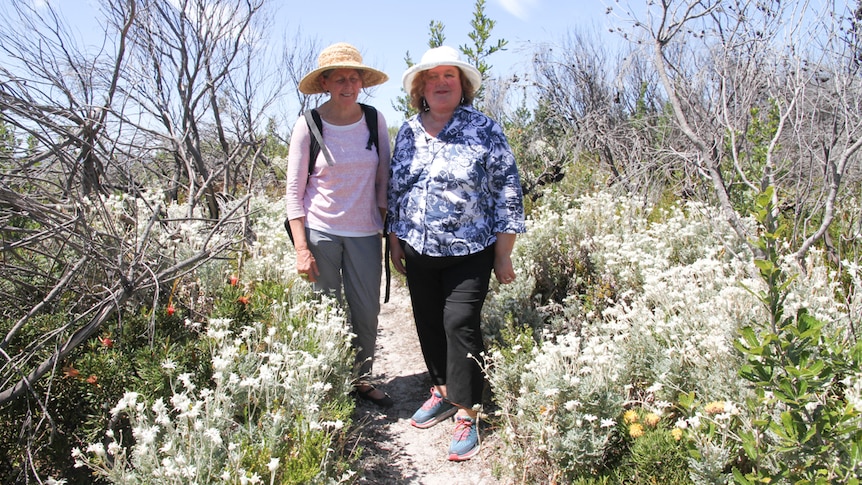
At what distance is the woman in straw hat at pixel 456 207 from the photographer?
301 centimetres

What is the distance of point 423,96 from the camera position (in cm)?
330

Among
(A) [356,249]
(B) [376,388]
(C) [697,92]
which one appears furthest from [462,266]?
(C) [697,92]

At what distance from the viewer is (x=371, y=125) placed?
11.0 ft

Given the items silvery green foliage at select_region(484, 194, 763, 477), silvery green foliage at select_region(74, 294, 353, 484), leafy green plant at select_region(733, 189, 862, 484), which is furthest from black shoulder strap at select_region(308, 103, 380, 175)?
leafy green plant at select_region(733, 189, 862, 484)

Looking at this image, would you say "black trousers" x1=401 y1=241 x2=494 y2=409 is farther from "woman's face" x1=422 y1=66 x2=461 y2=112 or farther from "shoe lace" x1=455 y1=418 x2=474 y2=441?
"woman's face" x1=422 y1=66 x2=461 y2=112

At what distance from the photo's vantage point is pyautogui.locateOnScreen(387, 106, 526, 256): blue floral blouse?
3.00 m

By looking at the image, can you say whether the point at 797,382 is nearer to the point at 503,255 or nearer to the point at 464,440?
the point at 503,255

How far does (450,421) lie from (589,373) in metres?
1.03

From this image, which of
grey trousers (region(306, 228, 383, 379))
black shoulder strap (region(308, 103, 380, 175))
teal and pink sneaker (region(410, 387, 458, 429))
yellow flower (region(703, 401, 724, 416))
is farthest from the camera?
teal and pink sneaker (region(410, 387, 458, 429))

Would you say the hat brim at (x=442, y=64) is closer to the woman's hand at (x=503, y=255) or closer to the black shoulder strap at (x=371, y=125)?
the black shoulder strap at (x=371, y=125)

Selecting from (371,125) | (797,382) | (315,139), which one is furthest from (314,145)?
(797,382)

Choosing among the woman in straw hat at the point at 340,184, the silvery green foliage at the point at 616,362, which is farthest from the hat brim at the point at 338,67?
the silvery green foliage at the point at 616,362

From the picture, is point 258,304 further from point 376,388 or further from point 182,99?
point 182,99

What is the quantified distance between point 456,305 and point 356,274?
0.71m
